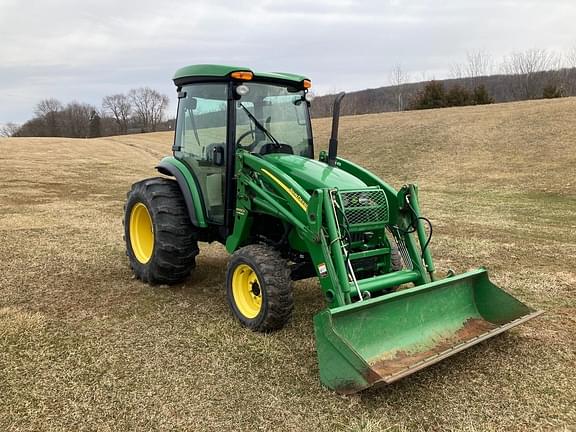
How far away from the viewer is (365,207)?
14.6 ft

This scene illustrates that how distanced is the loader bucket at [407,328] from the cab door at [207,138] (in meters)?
2.11

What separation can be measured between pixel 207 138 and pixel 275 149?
78 cm

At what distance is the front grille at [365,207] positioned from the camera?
172 inches

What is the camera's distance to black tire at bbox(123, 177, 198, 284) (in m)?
5.21

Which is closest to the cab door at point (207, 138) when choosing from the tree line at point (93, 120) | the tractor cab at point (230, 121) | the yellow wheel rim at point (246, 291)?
the tractor cab at point (230, 121)

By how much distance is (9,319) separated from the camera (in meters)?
4.70

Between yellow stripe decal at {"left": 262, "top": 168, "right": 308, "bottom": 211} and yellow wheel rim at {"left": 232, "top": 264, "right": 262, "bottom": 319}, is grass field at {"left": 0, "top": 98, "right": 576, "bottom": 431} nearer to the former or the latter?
yellow wheel rim at {"left": 232, "top": 264, "right": 262, "bottom": 319}

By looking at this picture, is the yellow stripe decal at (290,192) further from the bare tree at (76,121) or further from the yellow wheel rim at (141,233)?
the bare tree at (76,121)

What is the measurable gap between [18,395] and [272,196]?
251cm

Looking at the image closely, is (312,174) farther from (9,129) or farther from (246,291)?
(9,129)

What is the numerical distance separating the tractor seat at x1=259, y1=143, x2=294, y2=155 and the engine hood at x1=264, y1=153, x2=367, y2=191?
0.14m

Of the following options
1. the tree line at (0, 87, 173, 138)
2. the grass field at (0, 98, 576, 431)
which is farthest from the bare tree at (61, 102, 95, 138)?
the grass field at (0, 98, 576, 431)

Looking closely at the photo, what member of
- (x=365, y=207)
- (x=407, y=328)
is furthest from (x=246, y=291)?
(x=407, y=328)

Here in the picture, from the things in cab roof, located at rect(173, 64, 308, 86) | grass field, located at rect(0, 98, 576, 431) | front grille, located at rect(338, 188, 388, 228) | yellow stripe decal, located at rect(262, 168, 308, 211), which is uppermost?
cab roof, located at rect(173, 64, 308, 86)
